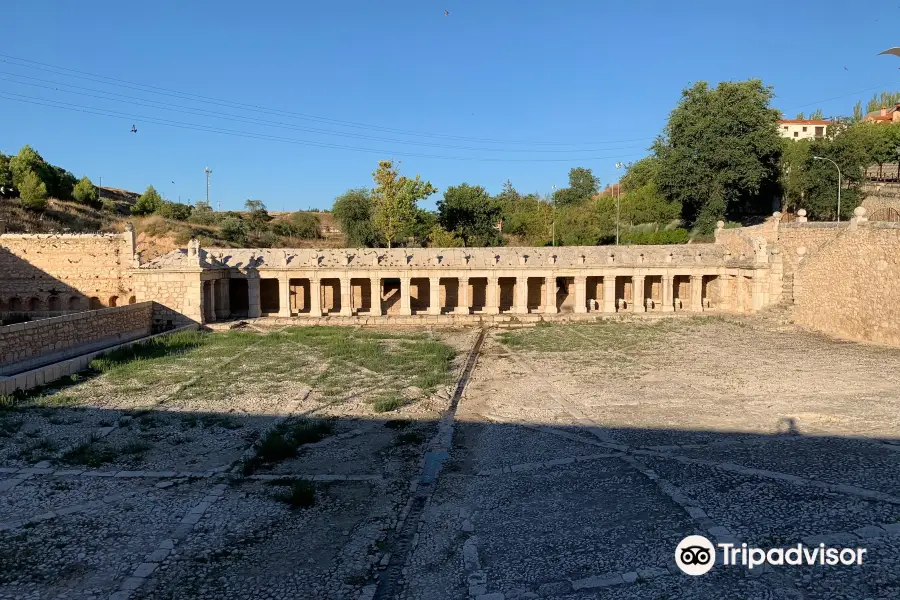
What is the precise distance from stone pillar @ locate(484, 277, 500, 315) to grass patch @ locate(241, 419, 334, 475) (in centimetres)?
2128

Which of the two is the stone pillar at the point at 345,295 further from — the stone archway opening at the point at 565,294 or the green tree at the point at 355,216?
the green tree at the point at 355,216

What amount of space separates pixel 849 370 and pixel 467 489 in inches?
546

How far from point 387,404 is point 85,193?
60.0 metres

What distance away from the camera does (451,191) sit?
2154 inches

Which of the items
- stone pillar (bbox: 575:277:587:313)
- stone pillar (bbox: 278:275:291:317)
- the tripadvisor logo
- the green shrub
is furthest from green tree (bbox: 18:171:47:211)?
the tripadvisor logo

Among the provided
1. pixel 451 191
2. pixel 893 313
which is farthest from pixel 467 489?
pixel 451 191

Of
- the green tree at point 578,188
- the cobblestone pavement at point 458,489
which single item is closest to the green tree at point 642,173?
the green tree at point 578,188

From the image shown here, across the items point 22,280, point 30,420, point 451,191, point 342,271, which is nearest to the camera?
point 30,420

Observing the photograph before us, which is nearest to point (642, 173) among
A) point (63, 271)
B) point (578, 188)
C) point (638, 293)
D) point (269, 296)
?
point (578, 188)

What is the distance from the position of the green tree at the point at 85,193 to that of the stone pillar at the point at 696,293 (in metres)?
57.4

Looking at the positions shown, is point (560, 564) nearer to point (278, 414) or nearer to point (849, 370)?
point (278, 414)

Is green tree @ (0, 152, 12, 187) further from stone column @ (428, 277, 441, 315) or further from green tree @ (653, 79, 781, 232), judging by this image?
green tree @ (653, 79, 781, 232)

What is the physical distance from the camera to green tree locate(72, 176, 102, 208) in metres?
61.1

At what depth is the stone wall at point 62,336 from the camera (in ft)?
59.1
